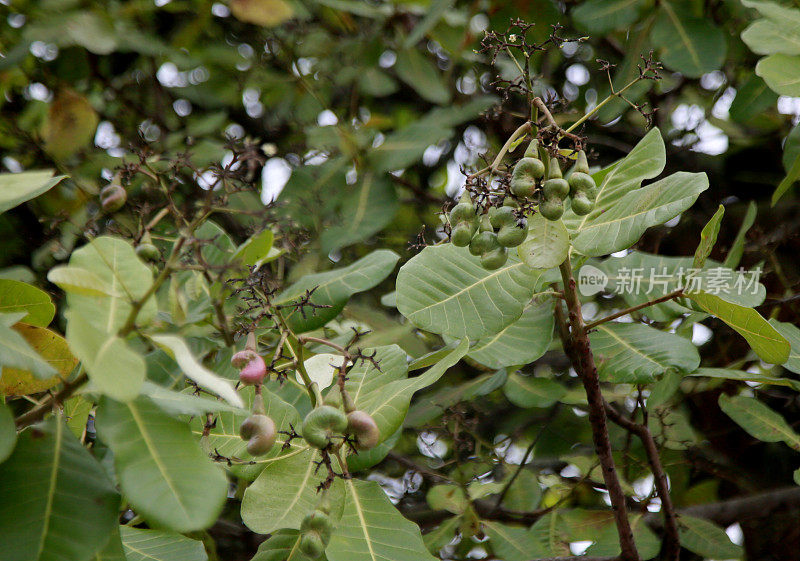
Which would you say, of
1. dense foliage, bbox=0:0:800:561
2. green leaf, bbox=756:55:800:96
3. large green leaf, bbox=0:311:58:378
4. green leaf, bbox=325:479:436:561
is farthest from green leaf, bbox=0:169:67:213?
green leaf, bbox=756:55:800:96

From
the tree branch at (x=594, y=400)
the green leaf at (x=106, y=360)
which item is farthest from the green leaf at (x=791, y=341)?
the green leaf at (x=106, y=360)

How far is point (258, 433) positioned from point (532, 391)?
2.86ft

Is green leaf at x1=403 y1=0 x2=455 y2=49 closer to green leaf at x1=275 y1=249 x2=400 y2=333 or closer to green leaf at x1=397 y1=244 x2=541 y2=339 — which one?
green leaf at x1=275 y1=249 x2=400 y2=333

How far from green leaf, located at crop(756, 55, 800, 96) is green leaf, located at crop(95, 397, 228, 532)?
1332mm

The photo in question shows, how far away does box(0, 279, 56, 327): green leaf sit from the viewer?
113 centimetres

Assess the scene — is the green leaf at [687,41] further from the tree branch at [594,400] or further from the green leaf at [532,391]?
the tree branch at [594,400]

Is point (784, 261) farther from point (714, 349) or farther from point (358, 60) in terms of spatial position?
point (358, 60)

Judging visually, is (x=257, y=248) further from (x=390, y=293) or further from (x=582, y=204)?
(x=390, y=293)

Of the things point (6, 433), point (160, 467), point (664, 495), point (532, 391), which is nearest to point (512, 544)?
point (532, 391)

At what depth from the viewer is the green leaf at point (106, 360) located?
2.49ft

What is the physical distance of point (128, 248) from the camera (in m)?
1.03

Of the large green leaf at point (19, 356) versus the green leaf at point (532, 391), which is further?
the green leaf at point (532, 391)

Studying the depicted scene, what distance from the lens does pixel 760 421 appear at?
5.17 ft

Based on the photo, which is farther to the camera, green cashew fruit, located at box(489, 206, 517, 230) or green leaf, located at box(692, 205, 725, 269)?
green leaf, located at box(692, 205, 725, 269)
